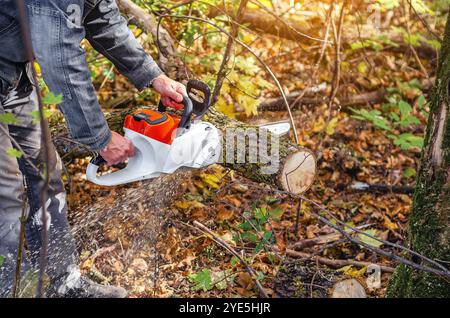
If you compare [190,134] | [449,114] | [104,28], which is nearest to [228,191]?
[190,134]

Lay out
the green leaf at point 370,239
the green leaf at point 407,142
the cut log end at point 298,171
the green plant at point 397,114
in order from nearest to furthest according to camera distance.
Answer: the cut log end at point 298,171 → the green leaf at point 370,239 → the green leaf at point 407,142 → the green plant at point 397,114

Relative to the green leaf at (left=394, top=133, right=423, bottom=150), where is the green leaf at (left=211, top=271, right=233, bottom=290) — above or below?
below

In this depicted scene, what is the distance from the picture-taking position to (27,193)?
122 inches

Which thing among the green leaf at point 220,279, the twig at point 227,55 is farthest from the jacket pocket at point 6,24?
the green leaf at point 220,279

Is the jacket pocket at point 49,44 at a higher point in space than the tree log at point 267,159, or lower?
higher

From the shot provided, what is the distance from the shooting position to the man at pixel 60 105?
2395 mm

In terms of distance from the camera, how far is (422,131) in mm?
5219

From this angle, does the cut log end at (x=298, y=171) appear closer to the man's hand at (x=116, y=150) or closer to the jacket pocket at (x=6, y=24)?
the man's hand at (x=116, y=150)

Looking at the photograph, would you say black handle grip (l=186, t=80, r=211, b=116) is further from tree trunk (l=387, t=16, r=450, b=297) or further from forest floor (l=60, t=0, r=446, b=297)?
tree trunk (l=387, t=16, r=450, b=297)

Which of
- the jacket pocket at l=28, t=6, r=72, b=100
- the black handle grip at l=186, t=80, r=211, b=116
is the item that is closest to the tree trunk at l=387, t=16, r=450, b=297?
the black handle grip at l=186, t=80, r=211, b=116

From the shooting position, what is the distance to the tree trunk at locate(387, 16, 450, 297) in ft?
8.25

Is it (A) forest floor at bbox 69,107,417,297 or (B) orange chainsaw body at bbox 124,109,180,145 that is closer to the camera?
(B) orange chainsaw body at bbox 124,109,180,145

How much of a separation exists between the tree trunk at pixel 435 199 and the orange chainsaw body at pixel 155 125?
4.30ft

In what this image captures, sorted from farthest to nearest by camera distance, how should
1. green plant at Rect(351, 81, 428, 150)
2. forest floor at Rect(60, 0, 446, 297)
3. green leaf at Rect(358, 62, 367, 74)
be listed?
1. green leaf at Rect(358, 62, 367, 74)
2. green plant at Rect(351, 81, 428, 150)
3. forest floor at Rect(60, 0, 446, 297)
